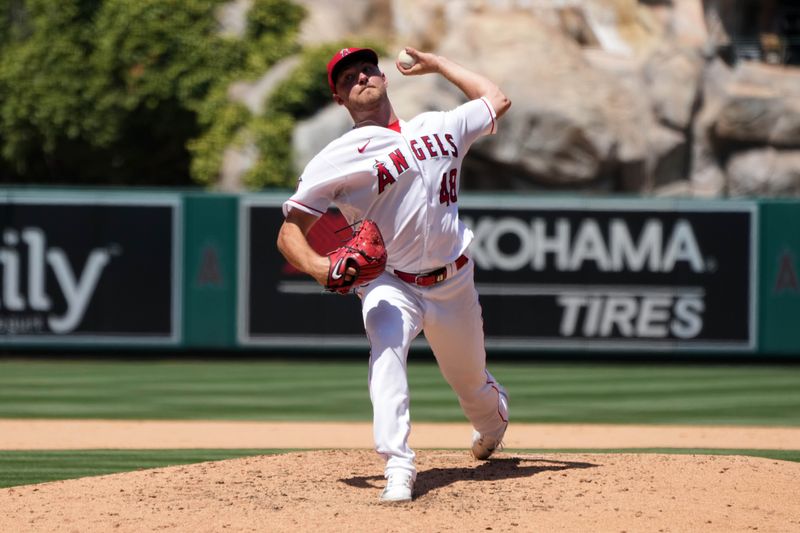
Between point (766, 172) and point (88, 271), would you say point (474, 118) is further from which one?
point (766, 172)

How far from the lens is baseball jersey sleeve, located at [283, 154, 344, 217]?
18.0 ft

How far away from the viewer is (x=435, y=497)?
17.7 feet

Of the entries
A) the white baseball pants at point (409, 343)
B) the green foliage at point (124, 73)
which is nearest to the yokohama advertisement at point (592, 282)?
the white baseball pants at point (409, 343)

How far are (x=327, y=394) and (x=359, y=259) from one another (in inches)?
268

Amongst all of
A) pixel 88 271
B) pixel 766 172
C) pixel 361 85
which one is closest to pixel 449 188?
pixel 361 85

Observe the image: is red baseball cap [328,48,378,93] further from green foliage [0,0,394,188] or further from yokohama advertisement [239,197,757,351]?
green foliage [0,0,394,188]

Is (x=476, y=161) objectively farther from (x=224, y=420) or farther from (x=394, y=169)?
(x=394, y=169)

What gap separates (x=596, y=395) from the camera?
12.0 m

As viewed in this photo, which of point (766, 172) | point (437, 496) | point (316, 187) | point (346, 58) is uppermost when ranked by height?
point (766, 172)

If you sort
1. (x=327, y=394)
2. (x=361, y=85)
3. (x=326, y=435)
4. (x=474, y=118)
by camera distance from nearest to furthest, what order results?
(x=361, y=85) < (x=474, y=118) < (x=326, y=435) < (x=327, y=394)

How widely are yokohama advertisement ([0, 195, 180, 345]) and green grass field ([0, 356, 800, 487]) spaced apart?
15.6 inches

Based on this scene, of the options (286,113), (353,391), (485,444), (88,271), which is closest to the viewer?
(485,444)

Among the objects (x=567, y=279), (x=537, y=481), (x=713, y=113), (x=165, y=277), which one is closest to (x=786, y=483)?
(x=537, y=481)

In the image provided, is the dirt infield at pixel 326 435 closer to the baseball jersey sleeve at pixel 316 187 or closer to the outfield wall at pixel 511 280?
the baseball jersey sleeve at pixel 316 187
